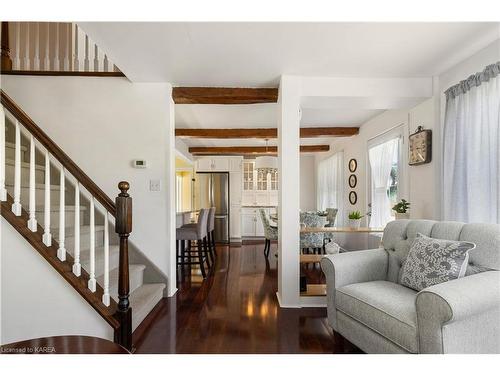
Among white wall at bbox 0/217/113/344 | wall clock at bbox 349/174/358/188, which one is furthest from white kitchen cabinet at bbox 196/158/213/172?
white wall at bbox 0/217/113/344

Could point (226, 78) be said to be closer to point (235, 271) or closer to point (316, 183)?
point (235, 271)

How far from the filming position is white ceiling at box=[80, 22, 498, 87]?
→ 2121 mm

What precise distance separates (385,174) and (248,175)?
395 cm

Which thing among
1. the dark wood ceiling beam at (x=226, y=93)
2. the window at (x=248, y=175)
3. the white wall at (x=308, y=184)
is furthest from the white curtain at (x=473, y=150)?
the white wall at (x=308, y=184)

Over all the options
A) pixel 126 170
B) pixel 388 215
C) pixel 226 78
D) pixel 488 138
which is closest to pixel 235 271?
pixel 126 170

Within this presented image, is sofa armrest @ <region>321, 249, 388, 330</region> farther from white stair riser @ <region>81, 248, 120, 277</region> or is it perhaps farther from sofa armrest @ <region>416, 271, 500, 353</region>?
white stair riser @ <region>81, 248, 120, 277</region>

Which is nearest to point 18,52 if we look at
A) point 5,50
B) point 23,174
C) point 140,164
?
point 5,50

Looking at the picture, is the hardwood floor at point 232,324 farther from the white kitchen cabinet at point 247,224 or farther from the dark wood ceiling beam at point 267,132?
the white kitchen cabinet at point 247,224

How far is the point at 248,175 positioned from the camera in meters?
7.63

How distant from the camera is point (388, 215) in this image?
4297mm

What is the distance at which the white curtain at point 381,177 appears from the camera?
4.18m

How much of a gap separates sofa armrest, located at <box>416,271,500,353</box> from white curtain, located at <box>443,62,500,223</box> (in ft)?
3.22

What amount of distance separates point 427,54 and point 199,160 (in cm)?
524

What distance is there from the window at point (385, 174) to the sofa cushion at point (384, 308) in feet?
7.30
